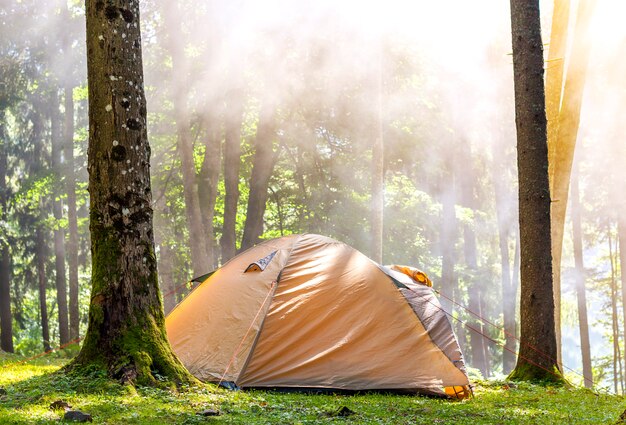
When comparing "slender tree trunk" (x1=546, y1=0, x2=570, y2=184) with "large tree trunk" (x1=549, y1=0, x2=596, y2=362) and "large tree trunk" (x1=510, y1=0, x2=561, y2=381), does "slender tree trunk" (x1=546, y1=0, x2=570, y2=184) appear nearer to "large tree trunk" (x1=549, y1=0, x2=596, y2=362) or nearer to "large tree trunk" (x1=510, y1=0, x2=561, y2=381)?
"large tree trunk" (x1=549, y1=0, x2=596, y2=362)

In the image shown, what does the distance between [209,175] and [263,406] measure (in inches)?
453

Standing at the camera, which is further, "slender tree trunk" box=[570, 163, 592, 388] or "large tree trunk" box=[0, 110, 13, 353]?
"slender tree trunk" box=[570, 163, 592, 388]

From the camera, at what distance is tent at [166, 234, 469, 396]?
799 centimetres

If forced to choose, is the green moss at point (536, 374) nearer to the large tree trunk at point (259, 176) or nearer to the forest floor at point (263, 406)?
the forest floor at point (263, 406)

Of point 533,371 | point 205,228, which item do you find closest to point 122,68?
point 533,371

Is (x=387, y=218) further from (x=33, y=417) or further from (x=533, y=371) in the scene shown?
(x=33, y=417)

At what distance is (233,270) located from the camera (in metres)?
9.32

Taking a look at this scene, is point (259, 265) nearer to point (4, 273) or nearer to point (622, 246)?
point (4, 273)

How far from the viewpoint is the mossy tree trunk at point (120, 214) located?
6211mm

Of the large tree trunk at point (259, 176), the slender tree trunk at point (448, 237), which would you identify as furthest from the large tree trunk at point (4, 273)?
the slender tree trunk at point (448, 237)

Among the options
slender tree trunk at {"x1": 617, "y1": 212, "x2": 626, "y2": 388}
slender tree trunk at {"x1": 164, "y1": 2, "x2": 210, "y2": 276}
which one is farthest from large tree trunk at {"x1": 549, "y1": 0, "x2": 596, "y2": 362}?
slender tree trunk at {"x1": 617, "y1": 212, "x2": 626, "y2": 388}

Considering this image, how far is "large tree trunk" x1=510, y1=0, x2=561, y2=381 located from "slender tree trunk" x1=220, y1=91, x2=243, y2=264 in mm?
9362

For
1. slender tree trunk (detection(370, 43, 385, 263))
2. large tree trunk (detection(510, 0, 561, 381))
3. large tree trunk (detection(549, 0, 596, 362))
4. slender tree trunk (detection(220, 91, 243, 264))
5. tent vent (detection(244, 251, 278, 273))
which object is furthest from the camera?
slender tree trunk (detection(220, 91, 243, 264))

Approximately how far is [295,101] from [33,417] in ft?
48.2
